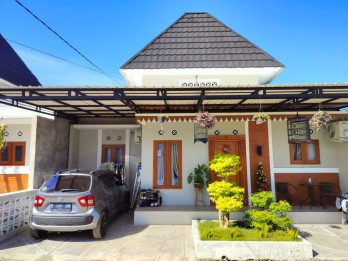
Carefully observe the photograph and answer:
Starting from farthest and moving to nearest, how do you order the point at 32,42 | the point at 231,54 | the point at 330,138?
1. the point at 32,42
2. the point at 231,54
3. the point at 330,138

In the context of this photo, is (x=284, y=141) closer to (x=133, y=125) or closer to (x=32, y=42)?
(x=133, y=125)

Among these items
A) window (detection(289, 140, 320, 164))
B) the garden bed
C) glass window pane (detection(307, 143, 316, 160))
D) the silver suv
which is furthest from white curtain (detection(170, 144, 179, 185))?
glass window pane (detection(307, 143, 316, 160))

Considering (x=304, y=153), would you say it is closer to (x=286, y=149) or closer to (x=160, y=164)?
(x=286, y=149)

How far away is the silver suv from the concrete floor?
17.5 inches

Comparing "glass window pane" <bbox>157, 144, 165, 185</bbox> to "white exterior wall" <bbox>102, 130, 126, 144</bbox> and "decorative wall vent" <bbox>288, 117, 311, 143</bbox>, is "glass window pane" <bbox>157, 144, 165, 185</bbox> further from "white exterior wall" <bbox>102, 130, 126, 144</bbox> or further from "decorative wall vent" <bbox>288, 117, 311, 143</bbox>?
"decorative wall vent" <bbox>288, 117, 311, 143</bbox>

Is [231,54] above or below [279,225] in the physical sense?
above

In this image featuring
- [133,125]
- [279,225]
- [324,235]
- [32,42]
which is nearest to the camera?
[279,225]

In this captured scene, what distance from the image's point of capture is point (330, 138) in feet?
29.0

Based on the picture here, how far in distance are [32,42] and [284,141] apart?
16.4 metres

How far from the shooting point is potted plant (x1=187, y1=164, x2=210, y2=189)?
886cm

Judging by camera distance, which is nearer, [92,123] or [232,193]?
[232,193]

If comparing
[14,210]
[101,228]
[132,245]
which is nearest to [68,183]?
[101,228]

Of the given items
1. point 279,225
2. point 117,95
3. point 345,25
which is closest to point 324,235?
point 279,225

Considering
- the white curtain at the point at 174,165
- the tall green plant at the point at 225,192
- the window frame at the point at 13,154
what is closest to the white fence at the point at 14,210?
the window frame at the point at 13,154
